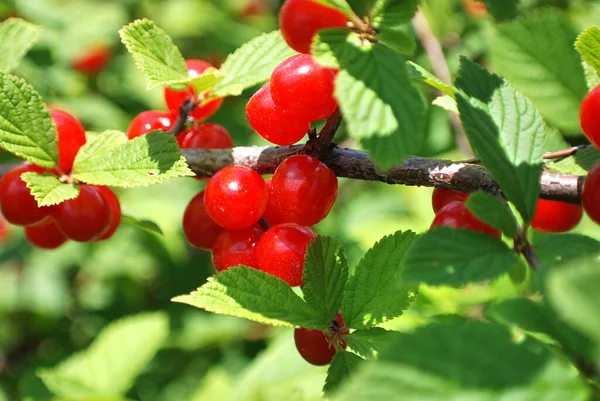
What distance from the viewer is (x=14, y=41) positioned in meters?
1.75

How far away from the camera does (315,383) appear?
235 cm

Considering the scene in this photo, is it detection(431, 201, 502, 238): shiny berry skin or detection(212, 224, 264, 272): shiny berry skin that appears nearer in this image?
detection(431, 201, 502, 238): shiny berry skin

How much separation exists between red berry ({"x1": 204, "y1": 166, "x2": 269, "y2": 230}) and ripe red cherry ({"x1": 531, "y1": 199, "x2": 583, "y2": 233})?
2.20 ft

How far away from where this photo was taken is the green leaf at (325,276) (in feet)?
4.40

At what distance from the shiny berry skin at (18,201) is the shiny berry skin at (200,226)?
1.20ft

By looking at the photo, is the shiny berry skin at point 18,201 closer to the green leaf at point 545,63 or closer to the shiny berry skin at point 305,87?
the shiny berry skin at point 305,87

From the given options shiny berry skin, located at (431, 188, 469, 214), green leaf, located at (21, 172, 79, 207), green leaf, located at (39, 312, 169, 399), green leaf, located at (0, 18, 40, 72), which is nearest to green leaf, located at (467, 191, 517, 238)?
shiny berry skin, located at (431, 188, 469, 214)

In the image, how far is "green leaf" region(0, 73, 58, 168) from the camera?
1.47 meters

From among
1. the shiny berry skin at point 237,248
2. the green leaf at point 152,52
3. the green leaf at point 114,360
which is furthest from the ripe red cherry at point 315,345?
the green leaf at point 114,360

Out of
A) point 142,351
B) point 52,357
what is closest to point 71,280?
point 52,357

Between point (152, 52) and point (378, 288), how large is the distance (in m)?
0.78

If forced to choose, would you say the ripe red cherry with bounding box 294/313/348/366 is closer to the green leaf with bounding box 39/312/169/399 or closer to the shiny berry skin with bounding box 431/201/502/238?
the shiny berry skin with bounding box 431/201/502/238

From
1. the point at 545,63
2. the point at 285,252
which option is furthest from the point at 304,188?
the point at 545,63

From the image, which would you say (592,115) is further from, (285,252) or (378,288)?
(285,252)
